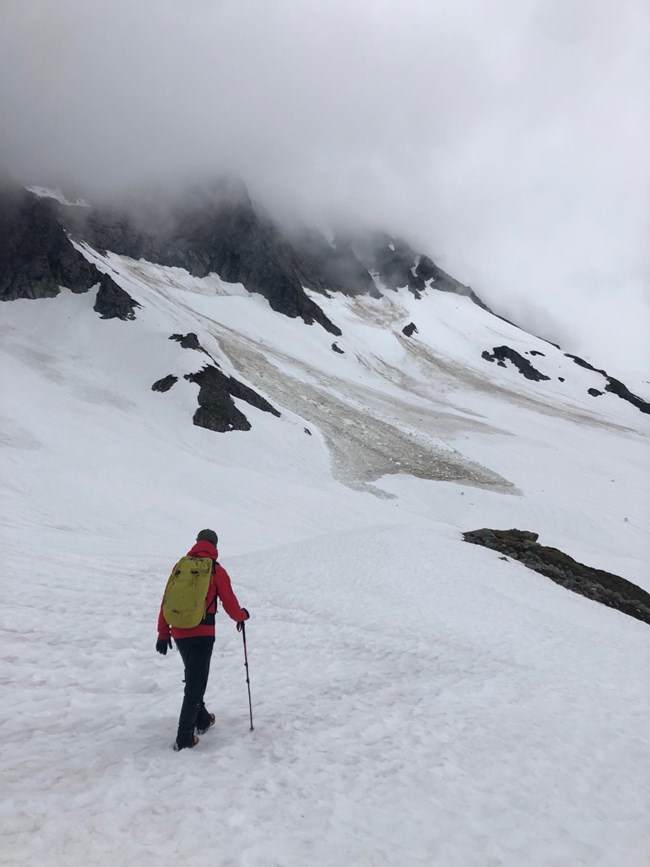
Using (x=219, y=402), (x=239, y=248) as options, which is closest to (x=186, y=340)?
(x=219, y=402)

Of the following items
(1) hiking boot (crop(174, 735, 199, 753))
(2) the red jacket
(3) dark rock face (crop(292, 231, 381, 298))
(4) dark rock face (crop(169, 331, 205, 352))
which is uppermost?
(3) dark rock face (crop(292, 231, 381, 298))

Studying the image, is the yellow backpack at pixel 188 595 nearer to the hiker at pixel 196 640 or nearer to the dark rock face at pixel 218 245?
the hiker at pixel 196 640

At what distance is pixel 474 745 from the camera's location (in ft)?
22.8

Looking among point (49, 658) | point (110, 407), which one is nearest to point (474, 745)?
point (49, 658)

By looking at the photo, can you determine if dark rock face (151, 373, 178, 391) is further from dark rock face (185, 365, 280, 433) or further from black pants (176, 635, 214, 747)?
black pants (176, 635, 214, 747)

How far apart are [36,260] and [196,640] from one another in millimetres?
65744

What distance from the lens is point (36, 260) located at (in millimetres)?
57656

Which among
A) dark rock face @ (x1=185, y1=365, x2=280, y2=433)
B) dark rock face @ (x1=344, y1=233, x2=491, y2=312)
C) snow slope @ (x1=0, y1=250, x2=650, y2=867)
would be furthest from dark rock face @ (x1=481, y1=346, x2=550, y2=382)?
dark rock face @ (x1=185, y1=365, x2=280, y2=433)

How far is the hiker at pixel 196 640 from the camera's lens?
227 inches

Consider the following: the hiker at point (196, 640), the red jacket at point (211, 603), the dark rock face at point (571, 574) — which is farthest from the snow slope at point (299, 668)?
the dark rock face at point (571, 574)

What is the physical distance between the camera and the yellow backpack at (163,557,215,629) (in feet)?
18.5

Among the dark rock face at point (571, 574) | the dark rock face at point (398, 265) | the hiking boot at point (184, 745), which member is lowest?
the hiking boot at point (184, 745)

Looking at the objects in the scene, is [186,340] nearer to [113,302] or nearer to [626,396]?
[113,302]

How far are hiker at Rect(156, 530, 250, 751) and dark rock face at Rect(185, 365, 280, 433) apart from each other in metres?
35.6
